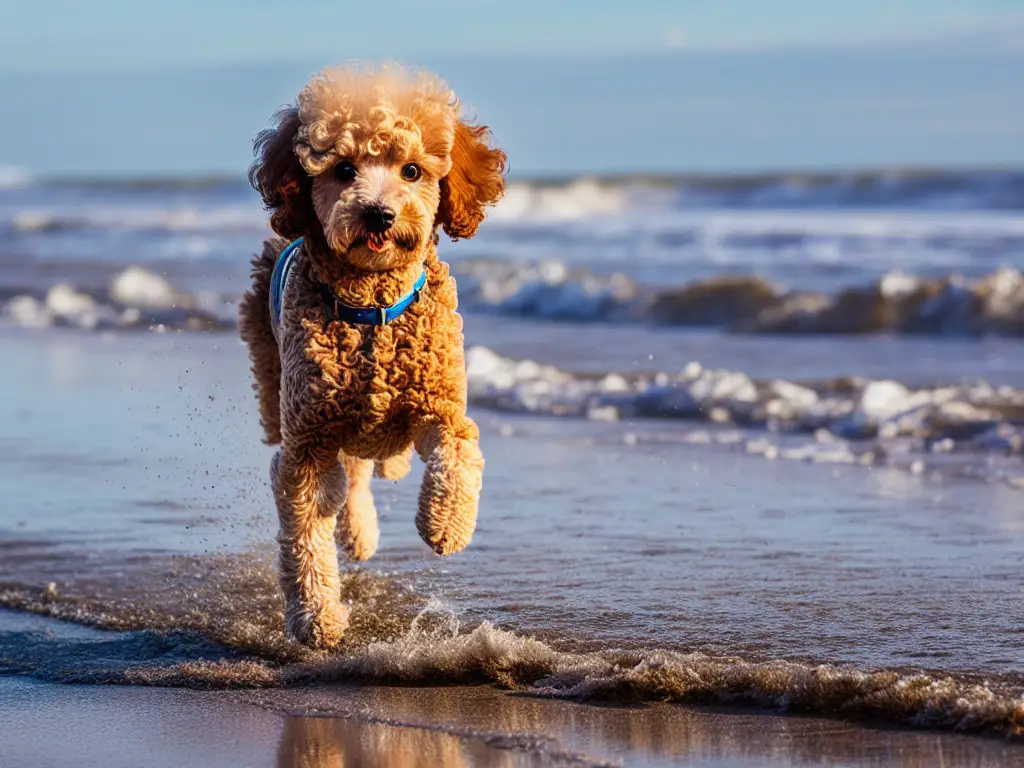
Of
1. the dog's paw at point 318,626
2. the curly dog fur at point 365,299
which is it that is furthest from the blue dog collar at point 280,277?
the dog's paw at point 318,626

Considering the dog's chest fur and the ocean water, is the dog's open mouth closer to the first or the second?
the dog's chest fur

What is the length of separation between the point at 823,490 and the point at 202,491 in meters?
2.86

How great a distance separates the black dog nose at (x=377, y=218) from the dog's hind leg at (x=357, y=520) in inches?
64.0

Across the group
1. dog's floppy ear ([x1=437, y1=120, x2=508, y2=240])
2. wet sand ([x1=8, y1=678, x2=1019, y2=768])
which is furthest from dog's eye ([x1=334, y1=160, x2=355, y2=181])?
wet sand ([x1=8, y1=678, x2=1019, y2=768])

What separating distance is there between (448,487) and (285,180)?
1021mm

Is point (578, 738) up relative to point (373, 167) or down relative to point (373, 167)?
down

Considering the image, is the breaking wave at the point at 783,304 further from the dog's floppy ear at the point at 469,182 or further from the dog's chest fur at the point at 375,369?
the dog's chest fur at the point at 375,369

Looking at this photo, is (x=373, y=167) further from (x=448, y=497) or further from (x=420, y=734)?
(x=420, y=734)

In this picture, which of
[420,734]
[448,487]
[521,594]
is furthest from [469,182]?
[420,734]

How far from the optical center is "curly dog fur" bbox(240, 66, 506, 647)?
464 centimetres

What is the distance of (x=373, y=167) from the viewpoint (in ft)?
15.3

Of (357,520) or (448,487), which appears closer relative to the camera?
(448,487)

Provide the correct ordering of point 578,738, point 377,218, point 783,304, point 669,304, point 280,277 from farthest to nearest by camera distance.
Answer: point 669,304 → point 783,304 → point 280,277 → point 377,218 → point 578,738

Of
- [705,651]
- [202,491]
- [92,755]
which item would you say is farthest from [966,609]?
[202,491]
